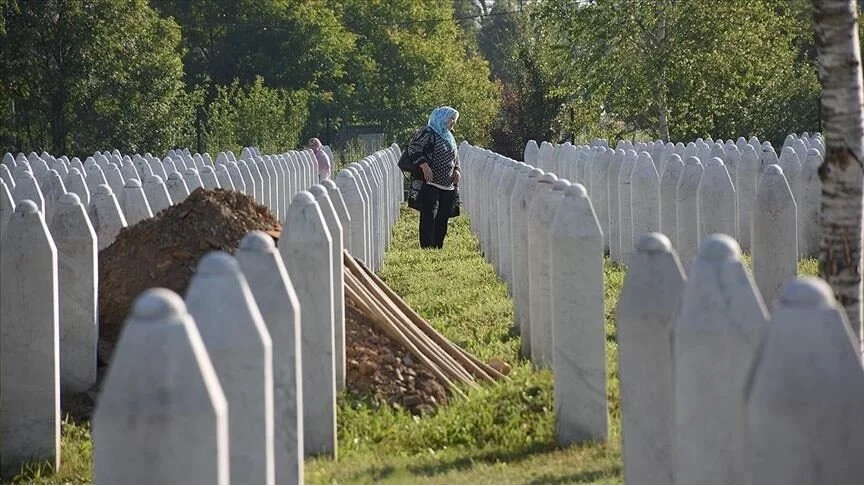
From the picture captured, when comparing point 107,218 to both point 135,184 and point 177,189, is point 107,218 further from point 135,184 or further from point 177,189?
point 177,189

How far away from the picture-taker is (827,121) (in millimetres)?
7309

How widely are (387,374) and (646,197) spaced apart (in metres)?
7.41

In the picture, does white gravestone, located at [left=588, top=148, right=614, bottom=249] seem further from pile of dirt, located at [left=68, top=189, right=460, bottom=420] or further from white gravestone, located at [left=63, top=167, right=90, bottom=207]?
pile of dirt, located at [left=68, top=189, right=460, bottom=420]

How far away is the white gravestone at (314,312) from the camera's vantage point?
7.64 m

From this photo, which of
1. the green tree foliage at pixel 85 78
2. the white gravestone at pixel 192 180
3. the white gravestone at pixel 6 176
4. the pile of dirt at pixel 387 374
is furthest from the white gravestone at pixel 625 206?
the green tree foliage at pixel 85 78

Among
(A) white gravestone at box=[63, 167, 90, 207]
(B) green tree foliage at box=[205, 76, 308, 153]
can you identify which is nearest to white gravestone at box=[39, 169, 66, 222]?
(A) white gravestone at box=[63, 167, 90, 207]

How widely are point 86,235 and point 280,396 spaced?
3015 mm

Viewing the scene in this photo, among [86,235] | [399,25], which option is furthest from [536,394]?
[399,25]

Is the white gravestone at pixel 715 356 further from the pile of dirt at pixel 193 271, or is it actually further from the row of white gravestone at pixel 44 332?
the pile of dirt at pixel 193 271

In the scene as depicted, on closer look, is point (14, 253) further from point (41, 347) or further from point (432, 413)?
point (432, 413)

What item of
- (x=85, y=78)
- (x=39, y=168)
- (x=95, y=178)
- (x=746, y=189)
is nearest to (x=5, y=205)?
(x=95, y=178)

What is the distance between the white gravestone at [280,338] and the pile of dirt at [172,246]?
354cm

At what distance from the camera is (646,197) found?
1620 cm

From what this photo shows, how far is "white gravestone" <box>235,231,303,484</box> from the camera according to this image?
6.09 m
